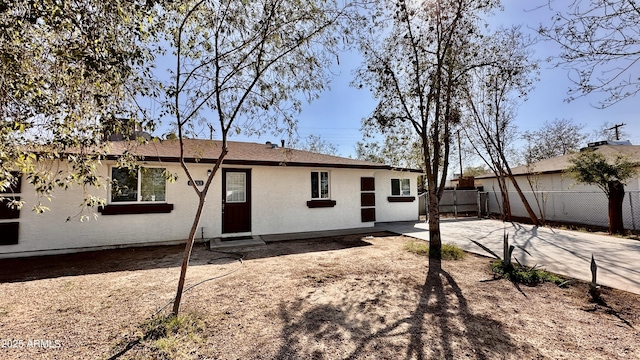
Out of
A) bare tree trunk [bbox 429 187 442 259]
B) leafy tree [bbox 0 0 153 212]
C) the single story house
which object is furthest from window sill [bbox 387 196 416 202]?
leafy tree [bbox 0 0 153 212]

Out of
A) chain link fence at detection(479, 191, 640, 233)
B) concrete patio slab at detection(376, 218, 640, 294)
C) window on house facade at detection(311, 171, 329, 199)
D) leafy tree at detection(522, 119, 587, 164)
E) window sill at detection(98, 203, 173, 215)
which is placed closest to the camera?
concrete patio slab at detection(376, 218, 640, 294)

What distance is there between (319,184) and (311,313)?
19.8ft

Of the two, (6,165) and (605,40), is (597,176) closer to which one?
(605,40)

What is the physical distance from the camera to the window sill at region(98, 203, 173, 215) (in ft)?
20.0

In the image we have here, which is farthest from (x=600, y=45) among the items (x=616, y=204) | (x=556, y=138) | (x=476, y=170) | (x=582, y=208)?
(x=476, y=170)

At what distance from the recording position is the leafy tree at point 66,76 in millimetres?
2529

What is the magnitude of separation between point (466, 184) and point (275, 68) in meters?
16.3

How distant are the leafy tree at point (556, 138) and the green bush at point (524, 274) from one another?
20460mm

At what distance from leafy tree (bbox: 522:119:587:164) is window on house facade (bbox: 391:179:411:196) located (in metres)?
15.0

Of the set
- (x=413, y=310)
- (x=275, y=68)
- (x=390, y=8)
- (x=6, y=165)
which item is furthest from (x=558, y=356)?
(x=390, y=8)

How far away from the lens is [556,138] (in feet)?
68.2

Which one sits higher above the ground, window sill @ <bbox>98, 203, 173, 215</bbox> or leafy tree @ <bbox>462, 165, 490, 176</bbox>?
leafy tree @ <bbox>462, 165, 490, 176</bbox>

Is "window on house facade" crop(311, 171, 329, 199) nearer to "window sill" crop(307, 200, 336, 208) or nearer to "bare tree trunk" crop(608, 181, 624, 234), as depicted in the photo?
"window sill" crop(307, 200, 336, 208)

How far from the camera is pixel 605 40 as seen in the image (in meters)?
3.09
